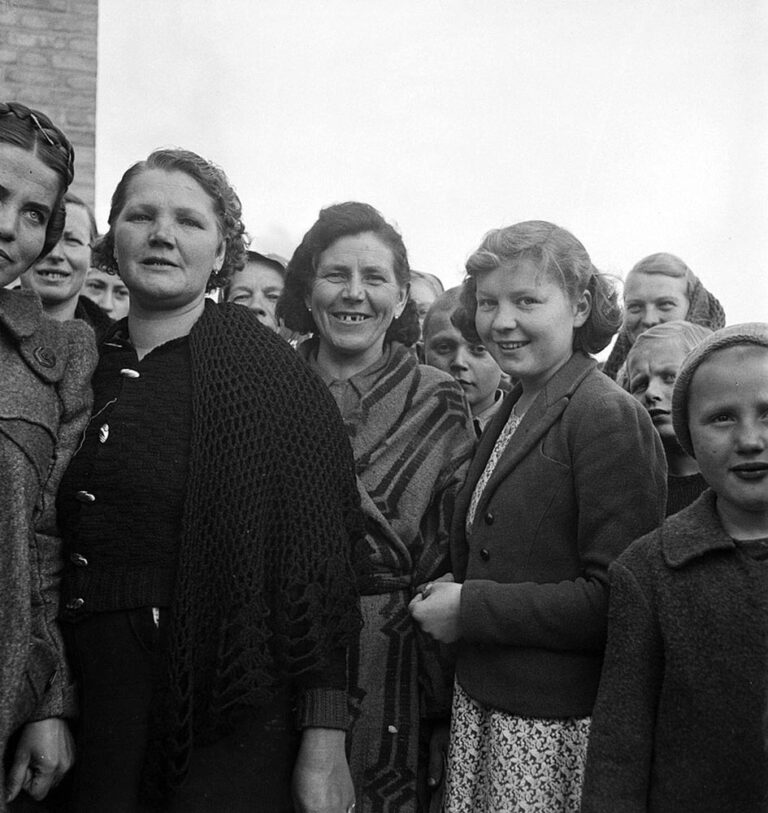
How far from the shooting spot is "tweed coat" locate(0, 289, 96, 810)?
207 cm

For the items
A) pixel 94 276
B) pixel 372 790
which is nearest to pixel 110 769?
pixel 372 790

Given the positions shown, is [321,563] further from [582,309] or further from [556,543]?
[582,309]

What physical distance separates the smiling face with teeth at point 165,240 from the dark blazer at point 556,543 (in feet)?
2.78

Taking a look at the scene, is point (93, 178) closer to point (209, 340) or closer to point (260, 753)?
point (209, 340)

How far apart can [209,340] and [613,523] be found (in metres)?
0.98

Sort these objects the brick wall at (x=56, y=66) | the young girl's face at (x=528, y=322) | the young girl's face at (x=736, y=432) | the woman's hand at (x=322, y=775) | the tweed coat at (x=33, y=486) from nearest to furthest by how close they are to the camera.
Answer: the young girl's face at (x=736, y=432)
the tweed coat at (x=33, y=486)
the woman's hand at (x=322, y=775)
the young girl's face at (x=528, y=322)
the brick wall at (x=56, y=66)

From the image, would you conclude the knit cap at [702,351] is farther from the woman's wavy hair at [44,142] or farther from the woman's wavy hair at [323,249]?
the woman's wavy hair at [44,142]

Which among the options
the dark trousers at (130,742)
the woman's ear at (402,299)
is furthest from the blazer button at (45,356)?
the woman's ear at (402,299)

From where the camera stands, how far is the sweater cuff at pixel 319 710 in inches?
88.7

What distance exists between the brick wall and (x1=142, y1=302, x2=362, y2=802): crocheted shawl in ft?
18.1

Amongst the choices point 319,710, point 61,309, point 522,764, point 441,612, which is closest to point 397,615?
point 441,612

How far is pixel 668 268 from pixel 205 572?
2.68 metres

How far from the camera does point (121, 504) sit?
2.19 m

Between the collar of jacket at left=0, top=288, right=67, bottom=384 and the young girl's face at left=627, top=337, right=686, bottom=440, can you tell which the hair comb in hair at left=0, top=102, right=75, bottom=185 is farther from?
the young girl's face at left=627, top=337, right=686, bottom=440
